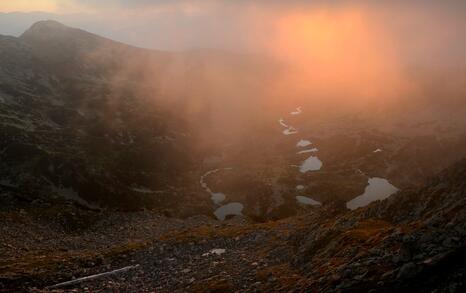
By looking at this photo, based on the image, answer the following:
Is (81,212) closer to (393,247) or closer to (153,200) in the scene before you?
(153,200)

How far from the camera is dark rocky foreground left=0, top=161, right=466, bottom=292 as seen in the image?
83.2ft

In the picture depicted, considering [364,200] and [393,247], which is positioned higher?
[393,247]

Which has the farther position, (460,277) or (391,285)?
(391,285)

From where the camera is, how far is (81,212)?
398 feet

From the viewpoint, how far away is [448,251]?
2389 cm

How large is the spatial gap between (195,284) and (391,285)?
25.1 meters

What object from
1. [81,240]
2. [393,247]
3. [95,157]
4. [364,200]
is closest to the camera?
[393,247]

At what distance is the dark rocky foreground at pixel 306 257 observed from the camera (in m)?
25.4

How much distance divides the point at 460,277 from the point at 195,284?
29.6 metres

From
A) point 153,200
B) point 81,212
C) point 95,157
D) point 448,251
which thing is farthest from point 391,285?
point 95,157

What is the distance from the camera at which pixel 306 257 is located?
45781 millimetres

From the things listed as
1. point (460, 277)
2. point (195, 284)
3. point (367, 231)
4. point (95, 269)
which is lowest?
point (95, 269)

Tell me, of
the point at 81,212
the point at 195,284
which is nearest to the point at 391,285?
the point at 195,284

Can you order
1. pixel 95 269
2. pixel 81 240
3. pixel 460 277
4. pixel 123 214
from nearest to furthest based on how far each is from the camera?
1. pixel 460 277
2. pixel 95 269
3. pixel 81 240
4. pixel 123 214
